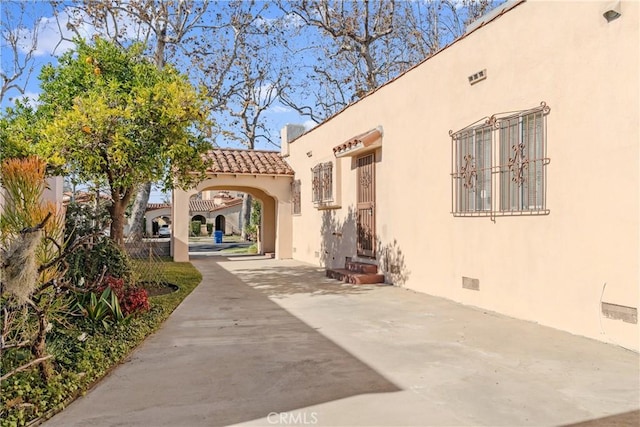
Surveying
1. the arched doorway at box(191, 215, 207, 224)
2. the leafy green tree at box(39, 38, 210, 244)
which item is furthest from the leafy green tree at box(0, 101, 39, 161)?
the arched doorway at box(191, 215, 207, 224)

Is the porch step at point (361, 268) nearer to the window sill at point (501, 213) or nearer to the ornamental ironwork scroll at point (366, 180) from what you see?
the ornamental ironwork scroll at point (366, 180)

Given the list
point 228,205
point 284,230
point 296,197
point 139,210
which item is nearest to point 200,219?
point 228,205

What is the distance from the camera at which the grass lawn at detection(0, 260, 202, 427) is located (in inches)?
150

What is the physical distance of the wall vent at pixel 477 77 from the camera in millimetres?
8320

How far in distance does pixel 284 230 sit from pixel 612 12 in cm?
1500

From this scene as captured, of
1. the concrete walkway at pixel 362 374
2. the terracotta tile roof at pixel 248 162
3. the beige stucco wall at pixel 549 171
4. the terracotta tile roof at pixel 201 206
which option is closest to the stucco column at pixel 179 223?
the terracotta tile roof at pixel 248 162

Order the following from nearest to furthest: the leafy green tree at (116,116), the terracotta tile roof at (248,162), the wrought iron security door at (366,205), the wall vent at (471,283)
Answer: the leafy green tree at (116,116)
the wall vent at (471,283)
the wrought iron security door at (366,205)
the terracotta tile roof at (248,162)

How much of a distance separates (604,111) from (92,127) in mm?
7672

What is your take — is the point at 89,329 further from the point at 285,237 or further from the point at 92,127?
the point at 285,237

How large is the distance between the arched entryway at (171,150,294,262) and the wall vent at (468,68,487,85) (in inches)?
431

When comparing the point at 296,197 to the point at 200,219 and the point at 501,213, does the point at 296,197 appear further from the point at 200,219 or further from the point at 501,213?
the point at 200,219

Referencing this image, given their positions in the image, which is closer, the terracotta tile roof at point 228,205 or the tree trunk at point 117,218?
the tree trunk at point 117,218

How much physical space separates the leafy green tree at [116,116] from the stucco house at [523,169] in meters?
4.83

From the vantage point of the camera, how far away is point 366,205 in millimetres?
13164
